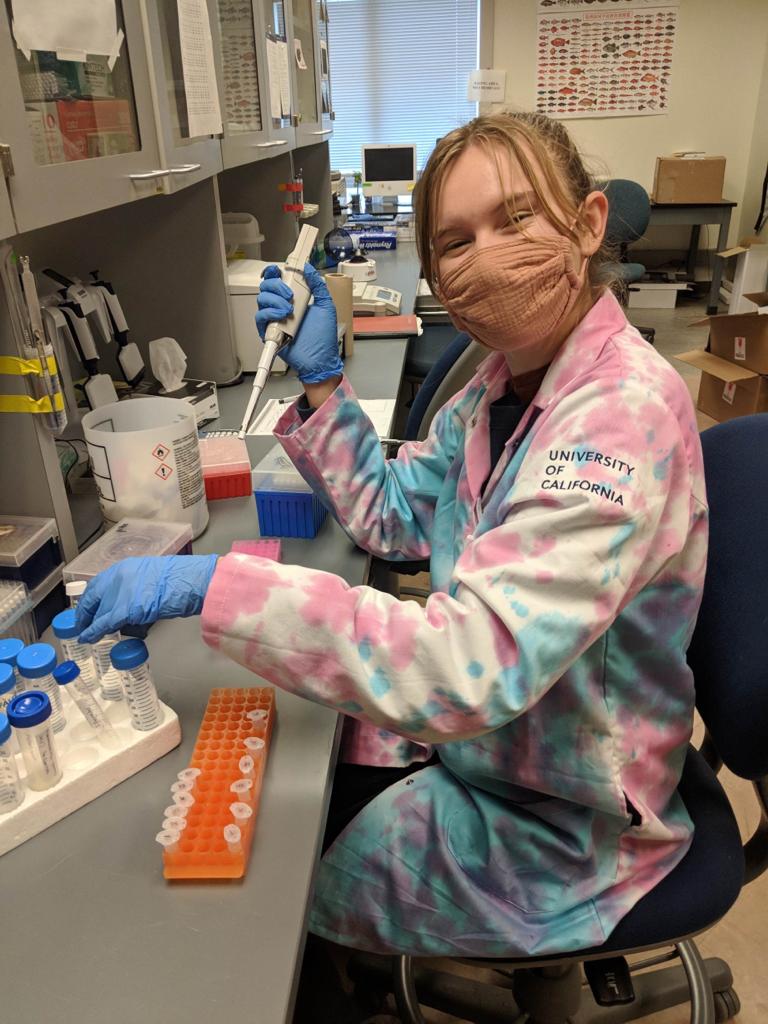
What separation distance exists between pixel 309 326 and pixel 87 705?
67cm

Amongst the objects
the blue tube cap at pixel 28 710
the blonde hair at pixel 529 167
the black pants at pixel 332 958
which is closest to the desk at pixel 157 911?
the blue tube cap at pixel 28 710

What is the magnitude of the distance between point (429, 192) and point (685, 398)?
1.16 feet

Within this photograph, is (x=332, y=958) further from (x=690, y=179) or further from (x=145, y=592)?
(x=690, y=179)

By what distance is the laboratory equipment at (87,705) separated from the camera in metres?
0.72

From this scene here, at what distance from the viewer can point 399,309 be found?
8.46ft

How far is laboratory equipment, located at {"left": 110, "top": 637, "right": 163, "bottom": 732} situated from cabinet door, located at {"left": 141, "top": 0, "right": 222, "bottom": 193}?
81 centimetres

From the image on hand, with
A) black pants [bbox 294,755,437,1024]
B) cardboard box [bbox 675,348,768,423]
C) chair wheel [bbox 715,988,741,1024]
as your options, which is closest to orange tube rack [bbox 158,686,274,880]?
black pants [bbox 294,755,437,1024]

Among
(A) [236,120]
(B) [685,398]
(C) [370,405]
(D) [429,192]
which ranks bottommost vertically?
(C) [370,405]

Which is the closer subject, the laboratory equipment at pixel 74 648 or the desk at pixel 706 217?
the laboratory equipment at pixel 74 648

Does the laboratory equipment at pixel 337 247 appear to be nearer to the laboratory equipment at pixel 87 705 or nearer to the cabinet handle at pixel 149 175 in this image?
the cabinet handle at pixel 149 175

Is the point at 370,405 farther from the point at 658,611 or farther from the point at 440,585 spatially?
the point at 658,611

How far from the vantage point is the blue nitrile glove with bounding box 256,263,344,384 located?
111cm

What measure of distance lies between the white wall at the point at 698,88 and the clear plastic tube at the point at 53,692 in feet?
16.8

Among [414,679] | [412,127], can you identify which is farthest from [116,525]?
[412,127]
